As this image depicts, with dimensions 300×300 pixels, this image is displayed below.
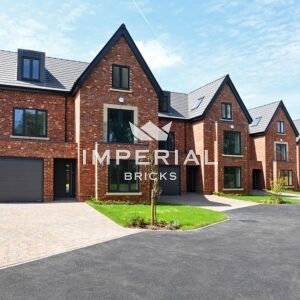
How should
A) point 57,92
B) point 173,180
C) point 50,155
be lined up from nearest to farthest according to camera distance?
point 50,155 → point 57,92 → point 173,180

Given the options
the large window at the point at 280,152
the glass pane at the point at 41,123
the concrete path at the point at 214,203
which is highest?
the glass pane at the point at 41,123

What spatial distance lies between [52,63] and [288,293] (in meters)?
21.8

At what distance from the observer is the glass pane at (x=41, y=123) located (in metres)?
21.5

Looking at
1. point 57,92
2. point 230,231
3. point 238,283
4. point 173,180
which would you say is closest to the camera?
point 238,283

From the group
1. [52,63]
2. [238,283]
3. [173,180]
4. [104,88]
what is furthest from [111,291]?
[173,180]

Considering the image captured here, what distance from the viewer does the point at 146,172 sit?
21391mm

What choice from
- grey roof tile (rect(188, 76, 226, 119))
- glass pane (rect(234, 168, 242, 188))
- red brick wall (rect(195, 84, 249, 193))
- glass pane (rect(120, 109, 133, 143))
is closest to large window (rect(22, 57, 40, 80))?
glass pane (rect(120, 109, 133, 143))

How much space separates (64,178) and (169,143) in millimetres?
10255

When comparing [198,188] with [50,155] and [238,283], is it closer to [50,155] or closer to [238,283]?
[50,155]

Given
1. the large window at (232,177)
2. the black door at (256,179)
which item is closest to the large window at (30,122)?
the large window at (232,177)

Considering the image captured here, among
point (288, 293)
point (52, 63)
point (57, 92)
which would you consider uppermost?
point (52, 63)

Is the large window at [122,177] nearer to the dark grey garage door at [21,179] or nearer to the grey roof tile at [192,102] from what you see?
the dark grey garage door at [21,179]

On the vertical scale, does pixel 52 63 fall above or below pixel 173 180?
above

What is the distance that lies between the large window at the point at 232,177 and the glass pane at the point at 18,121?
16547 mm
